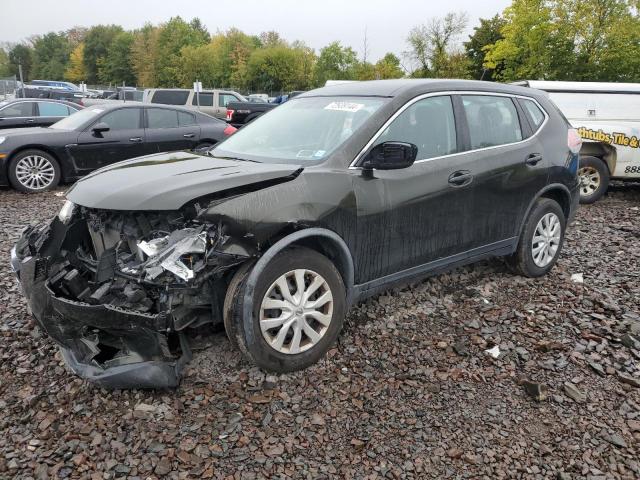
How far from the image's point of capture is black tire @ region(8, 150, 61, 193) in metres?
8.56

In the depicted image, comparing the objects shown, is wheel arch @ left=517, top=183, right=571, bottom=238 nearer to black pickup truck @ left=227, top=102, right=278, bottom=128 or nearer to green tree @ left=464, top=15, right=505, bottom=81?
black pickup truck @ left=227, top=102, right=278, bottom=128

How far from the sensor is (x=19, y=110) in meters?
12.2

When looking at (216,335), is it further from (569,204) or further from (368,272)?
(569,204)

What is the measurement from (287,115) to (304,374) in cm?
210

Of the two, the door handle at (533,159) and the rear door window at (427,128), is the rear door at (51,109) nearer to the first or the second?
the rear door window at (427,128)

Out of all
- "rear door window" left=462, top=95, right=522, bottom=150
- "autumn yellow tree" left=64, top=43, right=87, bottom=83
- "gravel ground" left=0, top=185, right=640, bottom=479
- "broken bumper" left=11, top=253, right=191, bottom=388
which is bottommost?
"gravel ground" left=0, top=185, right=640, bottom=479

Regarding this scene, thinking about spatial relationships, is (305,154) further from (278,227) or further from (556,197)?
(556,197)

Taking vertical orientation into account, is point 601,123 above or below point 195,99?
below

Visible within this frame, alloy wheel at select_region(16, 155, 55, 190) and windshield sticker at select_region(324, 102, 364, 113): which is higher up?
windshield sticker at select_region(324, 102, 364, 113)

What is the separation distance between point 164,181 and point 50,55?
12465 cm

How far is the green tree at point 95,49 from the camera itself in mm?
91375

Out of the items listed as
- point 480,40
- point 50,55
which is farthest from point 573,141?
point 50,55

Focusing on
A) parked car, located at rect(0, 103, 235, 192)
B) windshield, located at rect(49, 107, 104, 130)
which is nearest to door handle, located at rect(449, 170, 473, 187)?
parked car, located at rect(0, 103, 235, 192)

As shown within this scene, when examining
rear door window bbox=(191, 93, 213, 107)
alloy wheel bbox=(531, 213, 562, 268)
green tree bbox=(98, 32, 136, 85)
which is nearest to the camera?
alloy wheel bbox=(531, 213, 562, 268)
